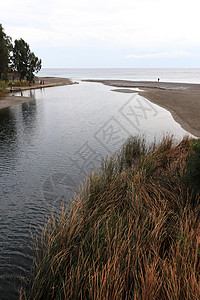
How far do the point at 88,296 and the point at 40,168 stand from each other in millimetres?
7998

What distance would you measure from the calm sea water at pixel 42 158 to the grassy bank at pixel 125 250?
114 cm

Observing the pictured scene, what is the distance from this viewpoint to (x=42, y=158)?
12.0 m

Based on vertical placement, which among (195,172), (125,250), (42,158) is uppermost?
(195,172)

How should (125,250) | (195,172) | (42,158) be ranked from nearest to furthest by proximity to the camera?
(125,250), (195,172), (42,158)

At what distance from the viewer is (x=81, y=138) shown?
52.6 feet

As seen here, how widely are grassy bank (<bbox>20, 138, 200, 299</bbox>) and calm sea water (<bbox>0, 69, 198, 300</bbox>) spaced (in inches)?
44.7

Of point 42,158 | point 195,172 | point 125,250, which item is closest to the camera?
point 125,250

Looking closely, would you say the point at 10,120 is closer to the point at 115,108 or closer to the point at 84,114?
the point at 84,114

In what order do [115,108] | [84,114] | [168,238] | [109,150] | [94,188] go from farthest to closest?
[115,108]
[84,114]
[109,150]
[94,188]
[168,238]

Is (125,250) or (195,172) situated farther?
(195,172)

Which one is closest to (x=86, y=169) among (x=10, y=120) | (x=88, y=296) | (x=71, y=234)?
(x=71, y=234)

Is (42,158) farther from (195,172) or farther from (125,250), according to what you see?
(125,250)

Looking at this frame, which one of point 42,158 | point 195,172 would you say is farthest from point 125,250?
point 42,158

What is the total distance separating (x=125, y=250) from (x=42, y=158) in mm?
9153
